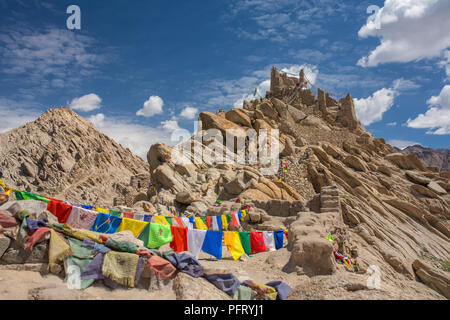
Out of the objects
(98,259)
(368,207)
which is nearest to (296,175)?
(368,207)

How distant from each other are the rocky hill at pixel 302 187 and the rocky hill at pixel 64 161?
0.22 metres

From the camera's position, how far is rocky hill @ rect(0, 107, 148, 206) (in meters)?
45.2

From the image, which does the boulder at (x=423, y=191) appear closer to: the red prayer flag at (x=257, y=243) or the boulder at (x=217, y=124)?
the boulder at (x=217, y=124)

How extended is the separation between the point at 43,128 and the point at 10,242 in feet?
183

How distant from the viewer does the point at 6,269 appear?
5.21 meters

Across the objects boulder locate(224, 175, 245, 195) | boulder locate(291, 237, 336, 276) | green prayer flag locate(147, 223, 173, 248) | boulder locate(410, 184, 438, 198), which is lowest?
boulder locate(291, 237, 336, 276)

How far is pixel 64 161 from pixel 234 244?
48565 millimetres

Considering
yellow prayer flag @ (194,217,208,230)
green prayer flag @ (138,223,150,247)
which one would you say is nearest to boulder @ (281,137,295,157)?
yellow prayer flag @ (194,217,208,230)

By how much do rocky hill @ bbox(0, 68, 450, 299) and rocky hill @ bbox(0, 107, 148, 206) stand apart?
220mm

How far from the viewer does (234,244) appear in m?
10.0

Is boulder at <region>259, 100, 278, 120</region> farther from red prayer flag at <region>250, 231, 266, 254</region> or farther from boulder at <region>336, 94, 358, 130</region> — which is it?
red prayer flag at <region>250, 231, 266, 254</region>

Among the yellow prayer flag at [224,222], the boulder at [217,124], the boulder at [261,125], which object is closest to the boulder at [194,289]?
the yellow prayer flag at [224,222]

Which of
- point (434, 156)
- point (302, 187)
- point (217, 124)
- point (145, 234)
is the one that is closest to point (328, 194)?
point (145, 234)

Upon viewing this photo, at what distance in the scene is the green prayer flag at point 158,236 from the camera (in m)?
9.04
